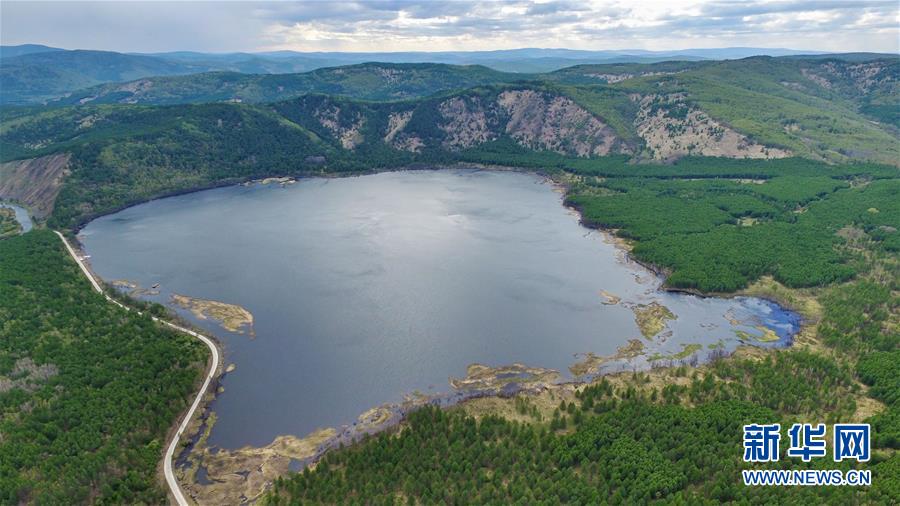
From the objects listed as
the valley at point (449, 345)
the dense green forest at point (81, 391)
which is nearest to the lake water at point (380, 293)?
the valley at point (449, 345)

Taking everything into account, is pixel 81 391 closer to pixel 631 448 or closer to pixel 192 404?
pixel 192 404

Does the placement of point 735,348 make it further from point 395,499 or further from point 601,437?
point 395,499

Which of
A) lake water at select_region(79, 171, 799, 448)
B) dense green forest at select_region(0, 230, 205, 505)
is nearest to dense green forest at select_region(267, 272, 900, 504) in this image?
lake water at select_region(79, 171, 799, 448)

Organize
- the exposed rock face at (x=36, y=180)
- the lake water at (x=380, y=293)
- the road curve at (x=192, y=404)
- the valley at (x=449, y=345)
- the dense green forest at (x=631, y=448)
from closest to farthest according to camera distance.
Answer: the dense green forest at (x=631, y=448) → the road curve at (x=192, y=404) → the valley at (x=449, y=345) → the lake water at (x=380, y=293) → the exposed rock face at (x=36, y=180)

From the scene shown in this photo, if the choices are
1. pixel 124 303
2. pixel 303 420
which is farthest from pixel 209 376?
pixel 124 303

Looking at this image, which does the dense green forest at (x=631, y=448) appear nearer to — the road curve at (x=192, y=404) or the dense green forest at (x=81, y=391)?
the road curve at (x=192, y=404)

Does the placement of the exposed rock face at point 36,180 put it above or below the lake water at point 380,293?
above
